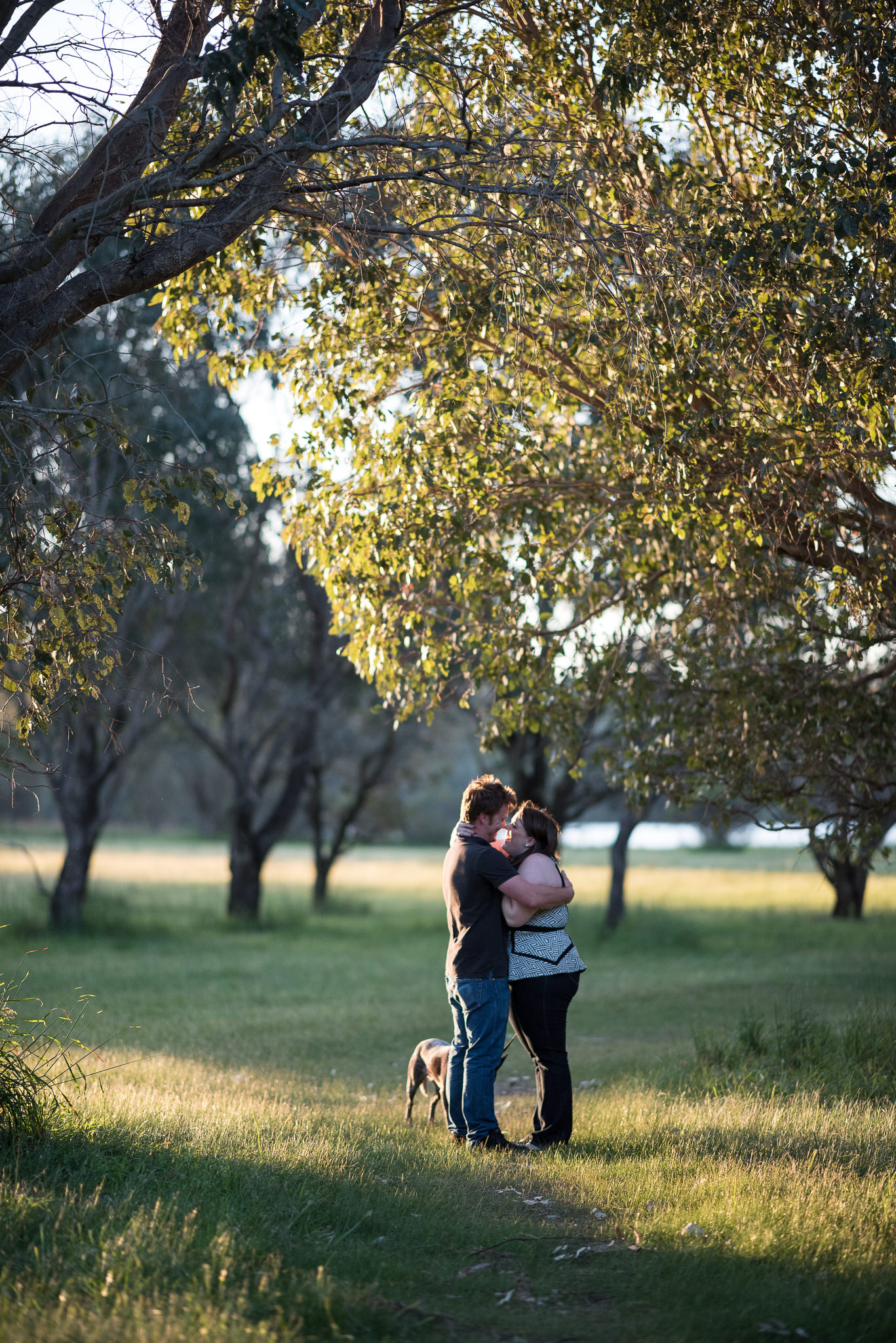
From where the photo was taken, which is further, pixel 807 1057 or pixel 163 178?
pixel 807 1057

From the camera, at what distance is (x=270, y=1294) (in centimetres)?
415

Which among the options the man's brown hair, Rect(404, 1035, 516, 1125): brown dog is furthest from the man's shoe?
the man's brown hair

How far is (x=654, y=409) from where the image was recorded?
7797mm

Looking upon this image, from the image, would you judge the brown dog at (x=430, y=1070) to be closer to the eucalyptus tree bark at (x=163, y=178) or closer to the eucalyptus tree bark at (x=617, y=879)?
the eucalyptus tree bark at (x=163, y=178)

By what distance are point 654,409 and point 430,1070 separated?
15.8 ft

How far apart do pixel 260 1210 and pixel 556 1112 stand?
2.46m

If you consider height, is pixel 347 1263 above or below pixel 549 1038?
below

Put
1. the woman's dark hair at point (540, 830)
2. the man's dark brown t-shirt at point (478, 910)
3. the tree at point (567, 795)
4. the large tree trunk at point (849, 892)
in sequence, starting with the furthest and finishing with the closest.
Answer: the large tree trunk at point (849, 892)
the tree at point (567, 795)
the woman's dark hair at point (540, 830)
the man's dark brown t-shirt at point (478, 910)

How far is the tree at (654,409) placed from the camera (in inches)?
293

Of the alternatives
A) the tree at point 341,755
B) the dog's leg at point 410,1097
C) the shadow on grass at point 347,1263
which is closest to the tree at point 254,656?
the tree at point 341,755

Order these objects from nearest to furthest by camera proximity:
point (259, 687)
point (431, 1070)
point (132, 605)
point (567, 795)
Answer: point (431, 1070), point (132, 605), point (567, 795), point (259, 687)

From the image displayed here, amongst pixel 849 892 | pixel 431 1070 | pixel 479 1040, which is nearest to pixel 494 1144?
pixel 479 1040

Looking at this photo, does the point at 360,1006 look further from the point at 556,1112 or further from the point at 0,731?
the point at 0,731

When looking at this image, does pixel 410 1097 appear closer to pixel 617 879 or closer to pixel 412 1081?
pixel 412 1081
